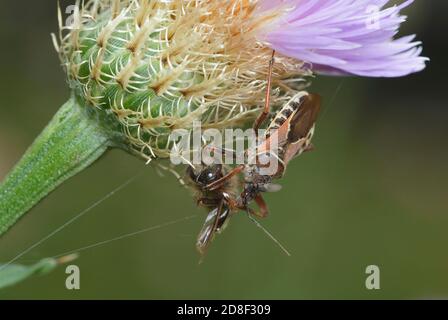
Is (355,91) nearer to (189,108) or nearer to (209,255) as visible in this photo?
(209,255)

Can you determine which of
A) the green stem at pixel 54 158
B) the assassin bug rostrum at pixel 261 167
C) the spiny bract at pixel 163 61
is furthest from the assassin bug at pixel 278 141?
the green stem at pixel 54 158

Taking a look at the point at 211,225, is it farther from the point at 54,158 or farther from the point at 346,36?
the point at 346,36

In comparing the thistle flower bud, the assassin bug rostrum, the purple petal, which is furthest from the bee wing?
the purple petal

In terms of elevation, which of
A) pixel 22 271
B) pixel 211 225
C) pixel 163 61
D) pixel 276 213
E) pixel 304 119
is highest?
pixel 276 213

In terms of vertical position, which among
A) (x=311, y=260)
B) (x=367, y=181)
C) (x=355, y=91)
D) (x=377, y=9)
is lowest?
(x=377, y=9)

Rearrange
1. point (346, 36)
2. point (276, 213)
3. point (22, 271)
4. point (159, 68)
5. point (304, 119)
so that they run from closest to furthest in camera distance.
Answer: point (22, 271) < point (346, 36) < point (159, 68) < point (304, 119) < point (276, 213)

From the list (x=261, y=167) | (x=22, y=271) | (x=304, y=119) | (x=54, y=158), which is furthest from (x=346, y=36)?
(x=22, y=271)

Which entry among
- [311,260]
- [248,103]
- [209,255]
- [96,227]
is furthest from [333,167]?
[248,103]

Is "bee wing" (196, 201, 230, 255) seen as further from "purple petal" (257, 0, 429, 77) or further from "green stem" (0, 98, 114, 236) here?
"purple petal" (257, 0, 429, 77)
